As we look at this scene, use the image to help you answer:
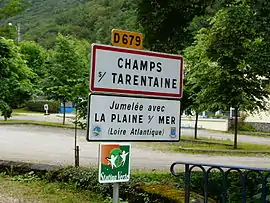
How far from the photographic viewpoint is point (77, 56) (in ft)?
101

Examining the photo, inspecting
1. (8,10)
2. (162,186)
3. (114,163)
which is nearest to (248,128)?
(8,10)

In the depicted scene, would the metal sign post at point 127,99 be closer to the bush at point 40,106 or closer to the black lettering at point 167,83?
the black lettering at point 167,83

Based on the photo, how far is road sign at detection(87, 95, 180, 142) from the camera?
142 inches

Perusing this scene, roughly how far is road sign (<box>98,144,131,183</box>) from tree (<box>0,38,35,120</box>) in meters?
9.16

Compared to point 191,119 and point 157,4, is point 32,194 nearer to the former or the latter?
point 157,4

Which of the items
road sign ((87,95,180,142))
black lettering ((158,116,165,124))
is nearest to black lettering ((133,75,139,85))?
road sign ((87,95,180,142))

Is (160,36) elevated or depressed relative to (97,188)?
elevated

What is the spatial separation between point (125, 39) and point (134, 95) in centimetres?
45

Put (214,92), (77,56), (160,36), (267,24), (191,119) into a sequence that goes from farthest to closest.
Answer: (191,119), (77,56), (214,92), (160,36), (267,24)

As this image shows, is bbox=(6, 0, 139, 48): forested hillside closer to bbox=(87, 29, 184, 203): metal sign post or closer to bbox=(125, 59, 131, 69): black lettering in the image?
bbox=(87, 29, 184, 203): metal sign post

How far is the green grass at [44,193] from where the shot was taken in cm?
795

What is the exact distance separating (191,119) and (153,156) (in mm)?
23595

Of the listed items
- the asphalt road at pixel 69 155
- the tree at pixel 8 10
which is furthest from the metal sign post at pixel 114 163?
the asphalt road at pixel 69 155

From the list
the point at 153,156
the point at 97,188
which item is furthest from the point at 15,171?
the point at 153,156
